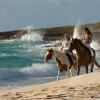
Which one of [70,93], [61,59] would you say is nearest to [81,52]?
[61,59]

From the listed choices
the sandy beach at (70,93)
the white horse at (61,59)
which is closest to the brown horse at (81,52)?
the white horse at (61,59)

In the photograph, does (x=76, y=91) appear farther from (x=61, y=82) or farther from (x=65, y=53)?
(x=65, y=53)

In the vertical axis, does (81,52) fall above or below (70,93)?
above

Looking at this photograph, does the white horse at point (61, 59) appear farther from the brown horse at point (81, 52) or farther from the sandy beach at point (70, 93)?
the sandy beach at point (70, 93)

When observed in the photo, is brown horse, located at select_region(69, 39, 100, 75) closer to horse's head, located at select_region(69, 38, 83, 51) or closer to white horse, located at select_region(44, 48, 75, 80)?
horse's head, located at select_region(69, 38, 83, 51)

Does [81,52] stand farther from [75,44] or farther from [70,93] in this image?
[70,93]

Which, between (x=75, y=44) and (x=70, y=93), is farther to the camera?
(x=75, y=44)

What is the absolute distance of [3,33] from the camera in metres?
163

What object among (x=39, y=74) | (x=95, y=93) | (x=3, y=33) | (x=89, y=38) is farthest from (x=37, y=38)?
(x=95, y=93)

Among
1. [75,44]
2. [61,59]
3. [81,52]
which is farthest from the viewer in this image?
[61,59]

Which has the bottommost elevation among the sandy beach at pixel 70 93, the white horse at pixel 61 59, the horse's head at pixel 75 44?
the sandy beach at pixel 70 93

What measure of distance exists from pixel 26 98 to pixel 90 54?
7.13 m

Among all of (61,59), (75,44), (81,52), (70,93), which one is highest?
(75,44)

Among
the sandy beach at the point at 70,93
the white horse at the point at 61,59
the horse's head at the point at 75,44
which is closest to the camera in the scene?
the sandy beach at the point at 70,93
